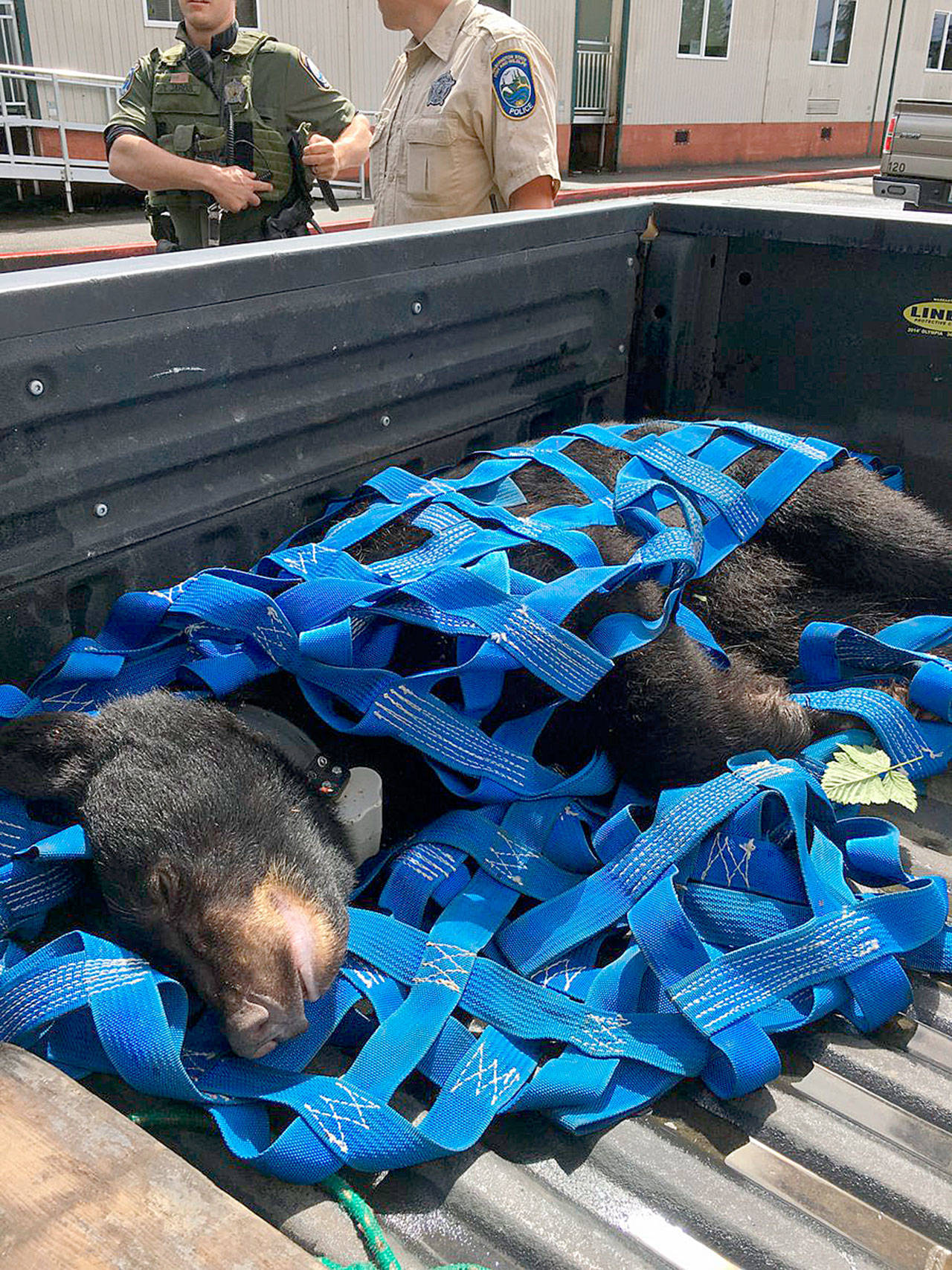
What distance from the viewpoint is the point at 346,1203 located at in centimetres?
181

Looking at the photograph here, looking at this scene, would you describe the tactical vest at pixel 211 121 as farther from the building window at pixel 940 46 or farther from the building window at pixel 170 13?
the building window at pixel 940 46

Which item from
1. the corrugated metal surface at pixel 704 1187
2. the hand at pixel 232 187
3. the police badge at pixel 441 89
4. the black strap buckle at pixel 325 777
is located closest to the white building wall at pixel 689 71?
the hand at pixel 232 187

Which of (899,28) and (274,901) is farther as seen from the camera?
(899,28)

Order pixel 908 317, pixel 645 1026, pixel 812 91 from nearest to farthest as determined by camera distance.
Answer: pixel 645 1026 < pixel 908 317 < pixel 812 91

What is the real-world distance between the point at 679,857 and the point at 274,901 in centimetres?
84

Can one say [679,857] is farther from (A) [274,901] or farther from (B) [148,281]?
(B) [148,281]

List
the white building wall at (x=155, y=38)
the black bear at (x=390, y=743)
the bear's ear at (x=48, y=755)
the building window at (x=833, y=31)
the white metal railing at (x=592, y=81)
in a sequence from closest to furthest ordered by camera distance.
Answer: the black bear at (x=390, y=743) < the bear's ear at (x=48, y=755) < the white building wall at (x=155, y=38) < the white metal railing at (x=592, y=81) < the building window at (x=833, y=31)

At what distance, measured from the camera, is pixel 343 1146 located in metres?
1.81

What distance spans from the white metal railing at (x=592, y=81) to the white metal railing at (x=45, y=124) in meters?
10.8

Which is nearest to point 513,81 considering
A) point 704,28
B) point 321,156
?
point 321,156

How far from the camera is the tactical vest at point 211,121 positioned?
524 cm

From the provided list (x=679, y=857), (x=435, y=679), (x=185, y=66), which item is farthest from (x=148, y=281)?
(x=185, y=66)

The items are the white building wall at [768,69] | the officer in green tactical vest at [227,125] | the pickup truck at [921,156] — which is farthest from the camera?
the white building wall at [768,69]

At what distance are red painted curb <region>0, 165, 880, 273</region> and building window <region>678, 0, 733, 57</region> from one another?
3260 mm
